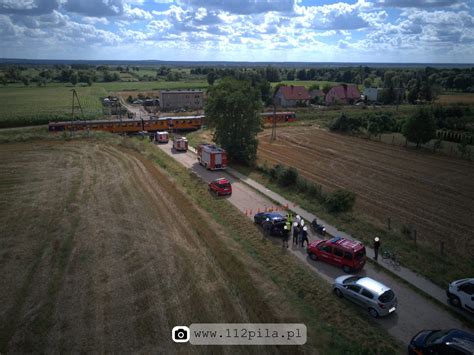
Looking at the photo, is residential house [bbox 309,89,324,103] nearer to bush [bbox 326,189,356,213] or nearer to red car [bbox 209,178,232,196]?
red car [bbox 209,178,232,196]

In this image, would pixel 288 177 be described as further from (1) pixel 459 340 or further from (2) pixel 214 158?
(1) pixel 459 340

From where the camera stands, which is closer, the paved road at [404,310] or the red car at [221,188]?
the paved road at [404,310]

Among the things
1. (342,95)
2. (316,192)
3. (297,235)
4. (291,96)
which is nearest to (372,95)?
(342,95)

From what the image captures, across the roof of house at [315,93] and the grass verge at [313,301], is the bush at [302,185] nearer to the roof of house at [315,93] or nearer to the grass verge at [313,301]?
the grass verge at [313,301]

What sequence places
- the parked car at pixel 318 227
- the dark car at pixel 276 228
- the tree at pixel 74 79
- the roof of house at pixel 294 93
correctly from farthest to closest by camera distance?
1. the tree at pixel 74 79
2. the roof of house at pixel 294 93
3. the parked car at pixel 318 227
4. the dark car at pixel 276 228

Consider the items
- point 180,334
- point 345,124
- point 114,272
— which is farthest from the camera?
point 345,124

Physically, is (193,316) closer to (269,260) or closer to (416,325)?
(269,260)

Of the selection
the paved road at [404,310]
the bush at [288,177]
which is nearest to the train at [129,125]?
the bush at [288,177]

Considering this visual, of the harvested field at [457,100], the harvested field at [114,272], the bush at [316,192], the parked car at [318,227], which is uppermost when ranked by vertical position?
the harvested field at [457,100]
